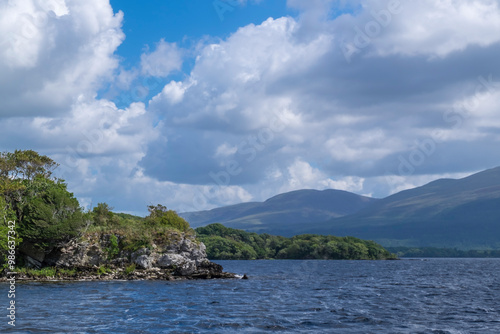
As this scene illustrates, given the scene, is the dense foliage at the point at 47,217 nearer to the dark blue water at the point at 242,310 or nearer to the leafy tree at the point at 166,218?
the leafy tree at the point at 166,218

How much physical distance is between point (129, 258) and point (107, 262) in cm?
371

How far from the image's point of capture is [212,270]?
91750 mm

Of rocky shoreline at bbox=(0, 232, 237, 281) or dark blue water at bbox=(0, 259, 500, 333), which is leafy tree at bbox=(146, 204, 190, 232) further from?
dark blue water at bbox=(0, 259, 500, 333)

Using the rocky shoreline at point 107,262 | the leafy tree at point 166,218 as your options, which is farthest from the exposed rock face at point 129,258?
the leafy tree at point 166,218

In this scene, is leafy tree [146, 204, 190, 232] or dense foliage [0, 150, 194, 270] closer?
dense foliage [0, 150, 194, 270]

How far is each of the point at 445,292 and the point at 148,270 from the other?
4766 centimetres

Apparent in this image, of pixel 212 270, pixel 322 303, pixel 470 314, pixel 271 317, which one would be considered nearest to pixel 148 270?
pixel 212 270

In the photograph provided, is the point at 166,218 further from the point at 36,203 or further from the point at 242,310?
the point at 242,310

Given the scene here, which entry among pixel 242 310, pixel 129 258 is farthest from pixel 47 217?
pixel 242 310

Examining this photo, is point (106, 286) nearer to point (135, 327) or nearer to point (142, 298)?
point (142, 298)

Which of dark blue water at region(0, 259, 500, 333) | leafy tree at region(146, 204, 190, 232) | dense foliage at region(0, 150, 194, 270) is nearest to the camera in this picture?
dark blue water at region(0, 259, 500, 333)

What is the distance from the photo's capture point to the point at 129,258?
273ft

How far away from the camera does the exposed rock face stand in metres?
79.4

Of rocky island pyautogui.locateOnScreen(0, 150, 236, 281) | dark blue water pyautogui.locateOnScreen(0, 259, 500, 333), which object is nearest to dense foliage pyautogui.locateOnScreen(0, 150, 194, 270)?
rocky island pyautogui.locateOnScreen(0, 150, 236, 281)
